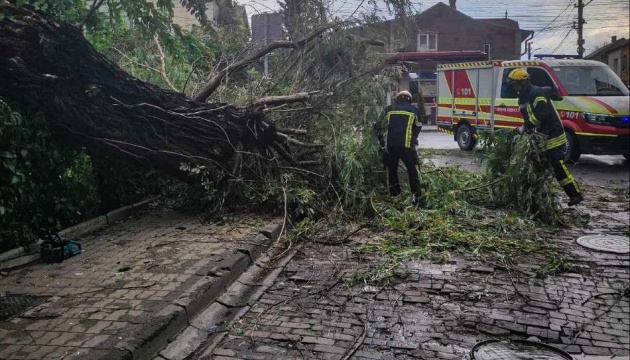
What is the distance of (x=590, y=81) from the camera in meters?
12.3

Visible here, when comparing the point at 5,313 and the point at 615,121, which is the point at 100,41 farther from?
the point at 615,121

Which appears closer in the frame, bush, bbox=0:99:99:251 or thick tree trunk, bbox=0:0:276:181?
bush, bbox=0:99:99:251

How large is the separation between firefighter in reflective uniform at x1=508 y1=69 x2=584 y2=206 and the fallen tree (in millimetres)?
3098

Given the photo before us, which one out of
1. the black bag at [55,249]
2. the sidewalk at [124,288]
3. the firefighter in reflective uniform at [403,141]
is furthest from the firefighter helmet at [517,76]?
the black bag at [55,249]

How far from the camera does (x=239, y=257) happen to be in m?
5.34

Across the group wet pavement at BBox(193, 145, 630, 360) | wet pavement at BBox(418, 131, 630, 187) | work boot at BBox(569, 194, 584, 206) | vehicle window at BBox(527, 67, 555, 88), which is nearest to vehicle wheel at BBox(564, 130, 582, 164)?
wet pavement at BBox(418, 131, 630, 187)

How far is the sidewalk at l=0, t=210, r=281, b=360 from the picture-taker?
11.6 ft

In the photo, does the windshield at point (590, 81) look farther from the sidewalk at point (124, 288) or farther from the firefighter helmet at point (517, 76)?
the sidewalk at point (124, 288)

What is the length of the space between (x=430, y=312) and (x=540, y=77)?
10196 millimetres

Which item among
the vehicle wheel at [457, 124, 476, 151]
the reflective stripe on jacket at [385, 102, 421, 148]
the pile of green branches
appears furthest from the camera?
the vehicle wheel at [457, 124, 476, 151]

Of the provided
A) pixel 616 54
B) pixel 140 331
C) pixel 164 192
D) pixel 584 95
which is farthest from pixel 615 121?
pixel 616 54

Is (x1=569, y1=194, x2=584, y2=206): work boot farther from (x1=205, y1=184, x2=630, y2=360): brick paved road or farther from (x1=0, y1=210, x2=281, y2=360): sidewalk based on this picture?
(x1=0, y1=210, x2=281, y2=360): sidewalk

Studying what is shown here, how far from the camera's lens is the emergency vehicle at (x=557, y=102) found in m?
10.8

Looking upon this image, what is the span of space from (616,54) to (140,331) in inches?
1082
